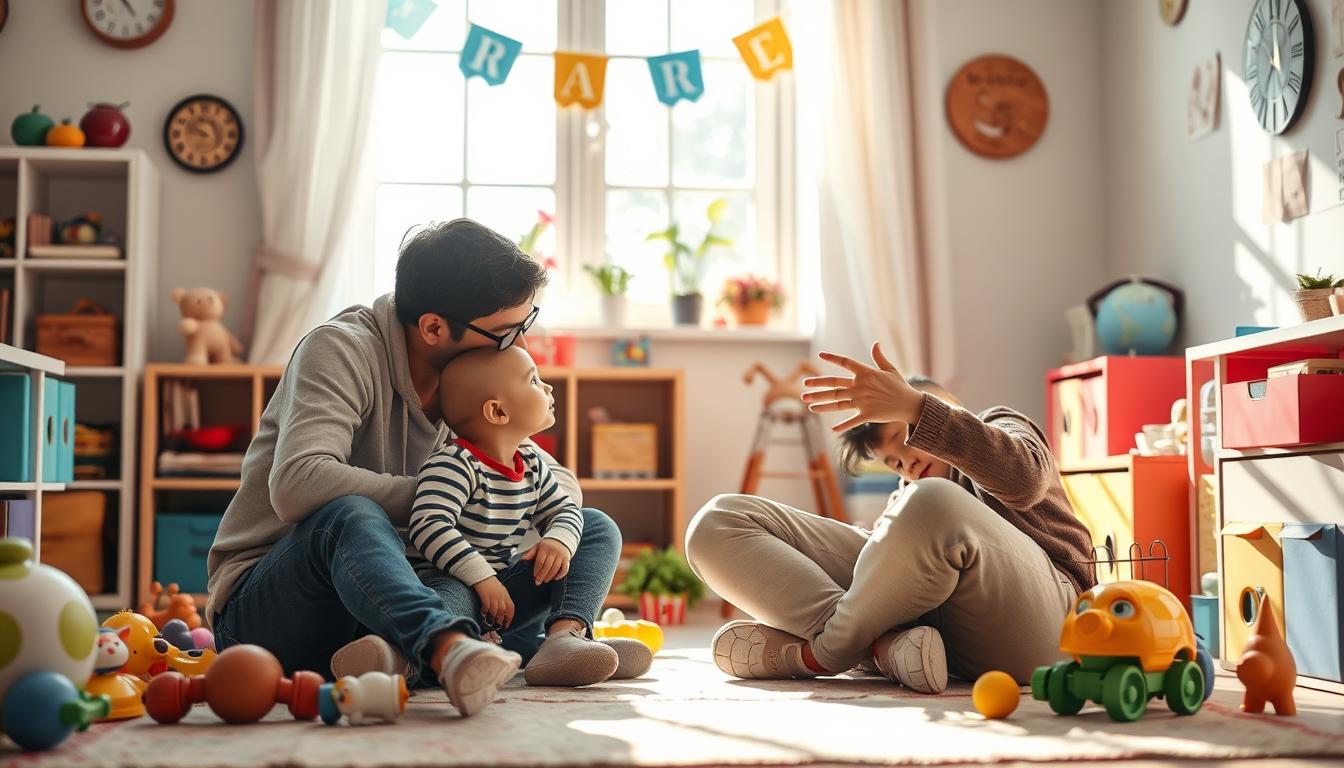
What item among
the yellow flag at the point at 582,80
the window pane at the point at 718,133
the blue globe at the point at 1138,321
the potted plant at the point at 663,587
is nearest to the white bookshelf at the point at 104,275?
the yellow flag at the point at 582,80

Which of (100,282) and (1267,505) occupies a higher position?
(100,282)

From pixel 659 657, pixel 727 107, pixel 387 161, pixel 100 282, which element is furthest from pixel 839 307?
pixel 100 282

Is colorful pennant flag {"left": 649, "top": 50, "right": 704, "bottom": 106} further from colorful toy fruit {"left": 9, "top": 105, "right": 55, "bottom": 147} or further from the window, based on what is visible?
colorful toy fruit {"left": 9, "top": 105, "right": 55, "bottom": 147}

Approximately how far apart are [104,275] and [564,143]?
1564mm

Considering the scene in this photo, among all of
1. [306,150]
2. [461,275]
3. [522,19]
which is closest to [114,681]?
[461,275]

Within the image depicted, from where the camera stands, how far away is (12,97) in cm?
408

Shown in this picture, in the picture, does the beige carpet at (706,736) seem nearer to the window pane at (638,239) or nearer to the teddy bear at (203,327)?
the teddy bear at (203,327)

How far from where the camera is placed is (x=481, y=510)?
187 centimetres

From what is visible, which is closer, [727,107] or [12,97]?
[12,97]

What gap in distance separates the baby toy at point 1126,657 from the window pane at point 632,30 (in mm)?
3307

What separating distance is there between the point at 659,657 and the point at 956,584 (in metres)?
0.91

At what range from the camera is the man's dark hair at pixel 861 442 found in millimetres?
2109

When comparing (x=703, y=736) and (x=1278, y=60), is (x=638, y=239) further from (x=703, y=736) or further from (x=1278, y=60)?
(x=703, y=736)

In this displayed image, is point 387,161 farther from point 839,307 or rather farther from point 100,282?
point 839,307
